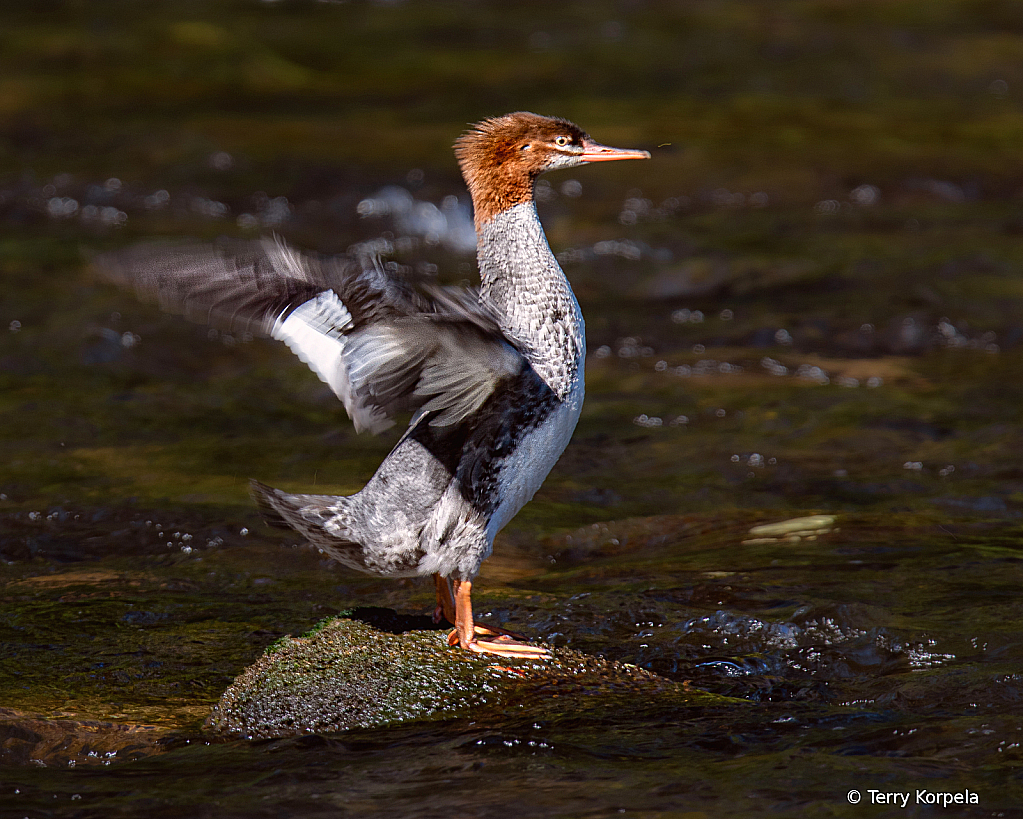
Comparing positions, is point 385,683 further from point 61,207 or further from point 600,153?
point 61,207

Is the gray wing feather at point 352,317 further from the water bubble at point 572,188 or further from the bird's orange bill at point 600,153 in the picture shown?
the water bubble at point 572,188

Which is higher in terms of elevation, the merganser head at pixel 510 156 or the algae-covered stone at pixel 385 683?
the merganser head at pixel 510 156

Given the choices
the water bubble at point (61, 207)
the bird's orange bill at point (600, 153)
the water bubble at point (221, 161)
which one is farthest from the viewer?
the water bubble at point (221, 161)

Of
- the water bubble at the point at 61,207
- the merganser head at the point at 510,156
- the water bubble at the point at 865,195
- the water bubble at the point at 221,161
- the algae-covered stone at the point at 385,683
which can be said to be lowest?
the algae-covered stone at the point at 385,683

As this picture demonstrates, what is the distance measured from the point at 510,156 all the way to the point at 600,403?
3.69 meters

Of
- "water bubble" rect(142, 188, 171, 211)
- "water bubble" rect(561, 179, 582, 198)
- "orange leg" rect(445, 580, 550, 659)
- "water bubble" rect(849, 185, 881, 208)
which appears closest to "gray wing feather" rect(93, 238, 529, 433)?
"orange leg" rect(445, 580, 550, 659)

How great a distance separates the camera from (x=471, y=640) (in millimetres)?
5004

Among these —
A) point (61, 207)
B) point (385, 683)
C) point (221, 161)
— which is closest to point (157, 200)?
point (61, 207)

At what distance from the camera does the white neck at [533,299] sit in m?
4.96

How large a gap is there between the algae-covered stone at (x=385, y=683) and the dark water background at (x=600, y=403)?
12 cm

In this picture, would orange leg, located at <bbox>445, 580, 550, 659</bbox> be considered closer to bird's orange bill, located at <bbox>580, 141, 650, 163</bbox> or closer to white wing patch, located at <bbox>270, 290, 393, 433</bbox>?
white wing patch, located at <bbox>270, 290, 393, 433</bbox>

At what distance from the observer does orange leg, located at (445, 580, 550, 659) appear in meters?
4.98

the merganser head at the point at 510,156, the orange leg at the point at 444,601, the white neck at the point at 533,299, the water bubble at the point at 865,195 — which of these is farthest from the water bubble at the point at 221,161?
the orange leg at the point at 444,601

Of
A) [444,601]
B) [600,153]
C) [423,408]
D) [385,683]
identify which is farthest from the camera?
[600,153]
